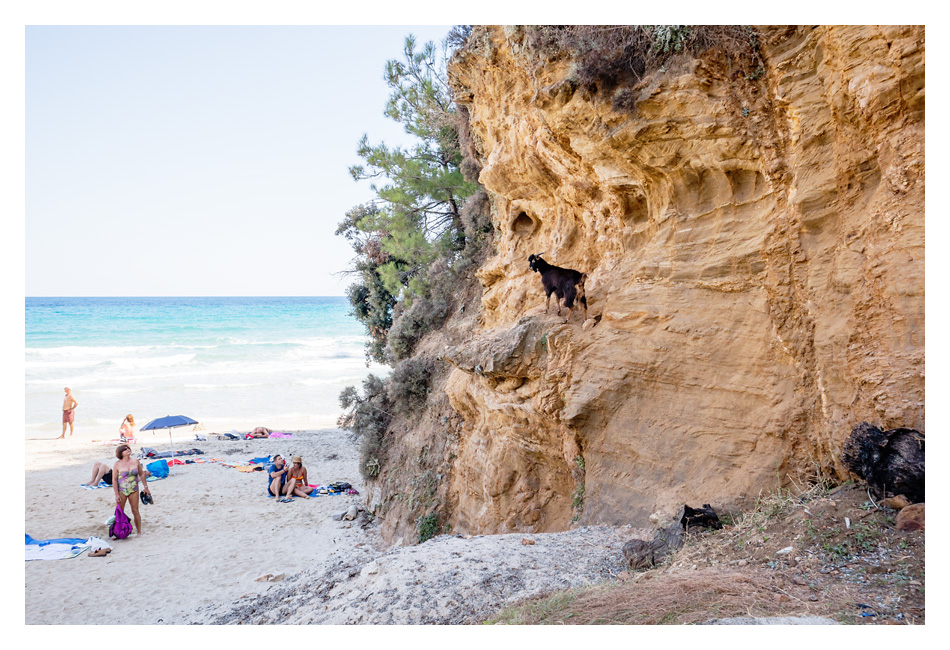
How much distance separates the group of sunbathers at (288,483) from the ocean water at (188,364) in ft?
29.6

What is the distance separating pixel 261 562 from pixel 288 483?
4070mm

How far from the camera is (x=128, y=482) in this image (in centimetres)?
1032

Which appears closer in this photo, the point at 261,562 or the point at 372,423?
the point at 261,562

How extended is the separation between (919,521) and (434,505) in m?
7.45

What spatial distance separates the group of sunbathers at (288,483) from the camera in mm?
13352

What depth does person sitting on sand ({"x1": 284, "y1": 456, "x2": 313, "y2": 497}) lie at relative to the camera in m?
13.4

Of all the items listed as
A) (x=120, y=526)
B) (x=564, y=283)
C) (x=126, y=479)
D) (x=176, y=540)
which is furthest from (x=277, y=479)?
(x=564, y=283)

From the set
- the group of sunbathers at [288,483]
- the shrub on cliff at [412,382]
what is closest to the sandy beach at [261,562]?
the group of sunbathers at [288,483]

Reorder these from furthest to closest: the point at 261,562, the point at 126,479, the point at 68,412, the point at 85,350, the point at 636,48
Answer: the point at 85,350
the point at 68,412
the point at 126,479
the point at 261,562
the point at 636,48

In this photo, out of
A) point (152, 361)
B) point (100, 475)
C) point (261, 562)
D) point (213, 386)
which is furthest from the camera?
point (152, 361)

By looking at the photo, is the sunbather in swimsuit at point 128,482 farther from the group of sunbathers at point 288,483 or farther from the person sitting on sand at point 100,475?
the group of sunbathers at point 288,483

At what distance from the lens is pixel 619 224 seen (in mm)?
7500

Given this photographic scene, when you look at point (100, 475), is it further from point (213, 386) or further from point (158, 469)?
point (213, 386)

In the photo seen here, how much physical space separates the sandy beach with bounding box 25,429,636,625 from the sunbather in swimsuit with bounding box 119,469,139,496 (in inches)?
37.0
